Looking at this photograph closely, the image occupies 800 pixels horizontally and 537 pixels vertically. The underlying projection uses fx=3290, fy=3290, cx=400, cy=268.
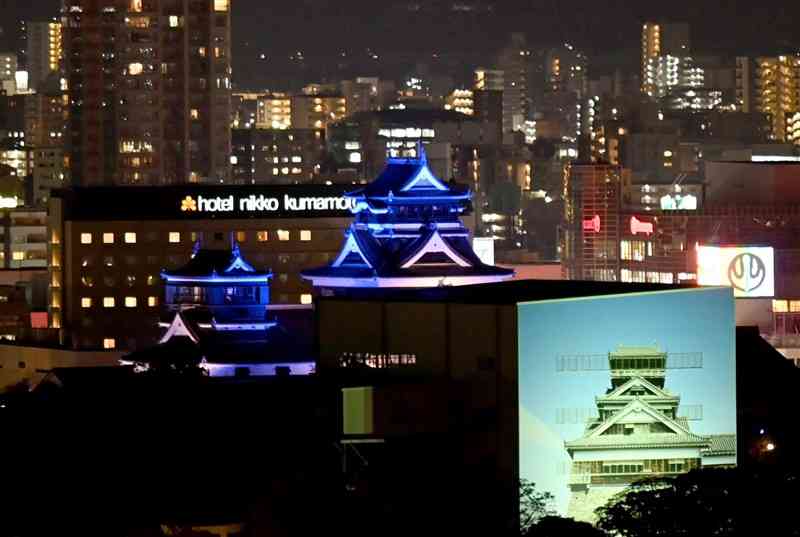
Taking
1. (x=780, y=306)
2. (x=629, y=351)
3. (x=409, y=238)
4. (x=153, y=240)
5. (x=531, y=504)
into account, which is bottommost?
(x=531, y=504)

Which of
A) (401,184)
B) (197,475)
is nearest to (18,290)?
Answer: (401,184)

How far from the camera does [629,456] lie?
47375 millimetres

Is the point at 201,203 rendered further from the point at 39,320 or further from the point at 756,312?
the point at 756,312

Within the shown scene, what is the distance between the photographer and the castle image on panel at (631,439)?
4697 cm

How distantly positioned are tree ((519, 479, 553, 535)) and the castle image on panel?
0.54 metres

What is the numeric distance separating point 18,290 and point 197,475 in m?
72.4

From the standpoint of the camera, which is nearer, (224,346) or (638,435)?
(638,435)

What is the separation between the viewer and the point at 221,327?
81.2 m

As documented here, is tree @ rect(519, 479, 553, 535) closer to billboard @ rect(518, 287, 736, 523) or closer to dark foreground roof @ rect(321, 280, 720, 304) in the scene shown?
billboard @ rect(518, 287, 736, 523)

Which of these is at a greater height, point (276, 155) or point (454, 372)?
point (276, 155)

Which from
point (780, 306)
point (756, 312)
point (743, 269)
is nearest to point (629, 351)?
point (756, 312)

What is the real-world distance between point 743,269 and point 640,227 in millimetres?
19010

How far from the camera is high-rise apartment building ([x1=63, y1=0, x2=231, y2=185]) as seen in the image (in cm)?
15300

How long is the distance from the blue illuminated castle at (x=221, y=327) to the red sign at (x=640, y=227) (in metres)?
32.4
